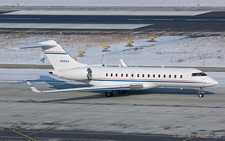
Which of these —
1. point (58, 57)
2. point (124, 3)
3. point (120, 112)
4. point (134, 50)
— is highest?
point (124, 3)

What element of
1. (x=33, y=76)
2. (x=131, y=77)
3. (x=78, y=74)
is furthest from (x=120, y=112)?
(x=33, y=76)

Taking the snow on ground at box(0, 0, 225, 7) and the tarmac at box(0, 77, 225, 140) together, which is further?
the snow on ground at box(0, 0, 225, 7)

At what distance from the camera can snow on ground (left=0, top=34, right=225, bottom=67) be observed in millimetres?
58594

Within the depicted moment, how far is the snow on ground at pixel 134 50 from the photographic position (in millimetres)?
58594

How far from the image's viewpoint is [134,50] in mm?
63531

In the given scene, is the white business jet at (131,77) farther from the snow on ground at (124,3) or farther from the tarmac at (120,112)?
the snow on ground at (124,3)

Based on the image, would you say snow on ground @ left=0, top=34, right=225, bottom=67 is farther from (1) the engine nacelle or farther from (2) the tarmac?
(1) the engine nacelle

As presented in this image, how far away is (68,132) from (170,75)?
1206 centimetres

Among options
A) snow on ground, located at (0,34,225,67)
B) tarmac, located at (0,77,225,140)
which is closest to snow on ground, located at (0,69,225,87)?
tarmac, located at (0,77,225,140)

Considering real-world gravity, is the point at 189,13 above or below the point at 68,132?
above

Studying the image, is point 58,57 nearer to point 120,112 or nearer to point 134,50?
point 120,112

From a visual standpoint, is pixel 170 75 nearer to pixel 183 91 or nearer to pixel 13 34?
pixel 183 91

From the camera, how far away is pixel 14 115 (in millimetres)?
37375

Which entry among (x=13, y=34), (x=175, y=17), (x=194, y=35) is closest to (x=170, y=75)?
(x=194, y=35)
